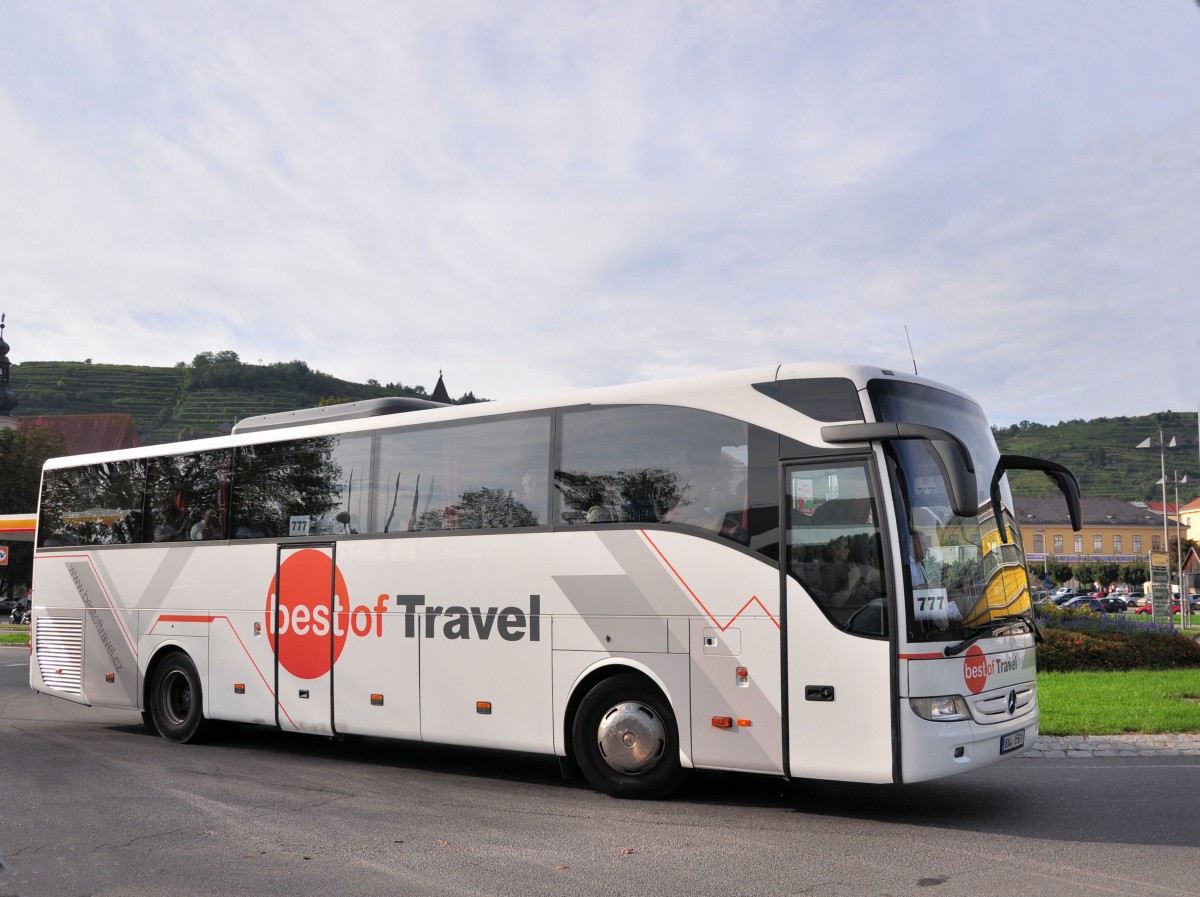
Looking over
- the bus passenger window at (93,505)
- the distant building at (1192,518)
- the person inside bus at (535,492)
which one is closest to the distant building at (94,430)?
the bus passenger window at (93,505)

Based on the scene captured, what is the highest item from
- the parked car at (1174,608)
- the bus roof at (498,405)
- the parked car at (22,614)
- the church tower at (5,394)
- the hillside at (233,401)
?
the hillside at (233,401)

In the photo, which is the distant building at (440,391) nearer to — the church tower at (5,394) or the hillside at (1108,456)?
the church tower at (5,394)

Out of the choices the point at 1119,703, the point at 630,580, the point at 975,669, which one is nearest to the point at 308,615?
the point at 630,580

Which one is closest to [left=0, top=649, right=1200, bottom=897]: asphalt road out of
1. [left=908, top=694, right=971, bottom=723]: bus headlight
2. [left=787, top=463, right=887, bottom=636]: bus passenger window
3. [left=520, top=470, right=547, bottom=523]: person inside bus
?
[left=908, top=694, right=971, bottom=723]: bus headlight

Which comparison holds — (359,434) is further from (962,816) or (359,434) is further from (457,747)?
(962,816)

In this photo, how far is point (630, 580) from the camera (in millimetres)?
8797

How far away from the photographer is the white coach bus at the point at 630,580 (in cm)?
765

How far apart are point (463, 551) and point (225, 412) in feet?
470

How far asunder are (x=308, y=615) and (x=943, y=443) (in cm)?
672

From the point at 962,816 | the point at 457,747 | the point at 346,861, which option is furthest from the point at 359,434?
the point at 962,816

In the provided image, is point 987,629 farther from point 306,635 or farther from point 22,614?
point 22,614

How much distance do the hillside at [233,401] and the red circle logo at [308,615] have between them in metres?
122

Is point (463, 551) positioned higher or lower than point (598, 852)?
higher

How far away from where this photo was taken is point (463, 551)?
32.7ft
